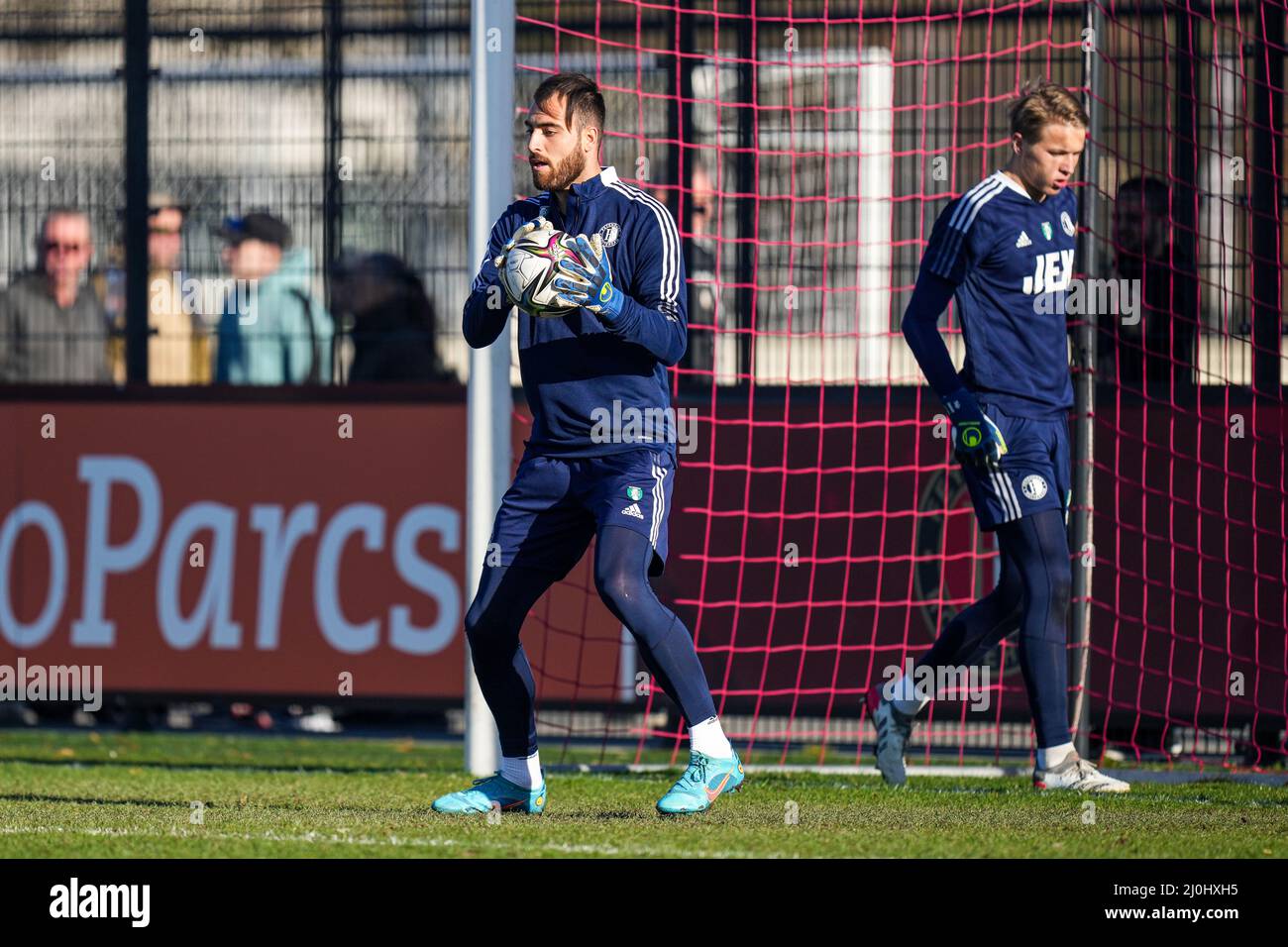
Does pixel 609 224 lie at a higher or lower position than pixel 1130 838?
higher

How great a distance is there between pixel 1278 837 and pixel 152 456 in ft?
18.6

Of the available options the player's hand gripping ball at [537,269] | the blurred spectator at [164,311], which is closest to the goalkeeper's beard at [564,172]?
the player's hand gripping ball at [537,269]

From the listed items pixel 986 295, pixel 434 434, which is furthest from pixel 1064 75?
pixel 434 434

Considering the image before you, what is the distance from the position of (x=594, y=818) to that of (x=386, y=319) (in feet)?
14.1

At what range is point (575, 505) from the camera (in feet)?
19.5

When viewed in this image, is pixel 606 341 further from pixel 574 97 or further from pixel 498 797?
pixel 498 797

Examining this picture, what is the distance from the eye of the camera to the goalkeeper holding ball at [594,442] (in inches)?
227

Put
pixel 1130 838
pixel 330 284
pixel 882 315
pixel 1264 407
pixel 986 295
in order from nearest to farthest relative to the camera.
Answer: pixel 1130 838 < pixel 986 295 < pixel 1264 407 < pixel 882 315 < pixel 330 284

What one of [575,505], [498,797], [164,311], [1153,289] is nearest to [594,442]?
[575,505]

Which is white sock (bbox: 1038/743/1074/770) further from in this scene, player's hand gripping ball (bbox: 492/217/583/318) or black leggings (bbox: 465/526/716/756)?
player's hand gripping ball (bbox: 492/217/583/318)

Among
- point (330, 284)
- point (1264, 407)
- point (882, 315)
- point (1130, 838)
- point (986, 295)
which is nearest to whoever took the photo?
point (1130, 838)

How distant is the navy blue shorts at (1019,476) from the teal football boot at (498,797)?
5.46 ft

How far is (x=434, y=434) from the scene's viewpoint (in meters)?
9.38

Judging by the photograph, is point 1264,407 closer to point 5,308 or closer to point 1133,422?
point 1133,422
